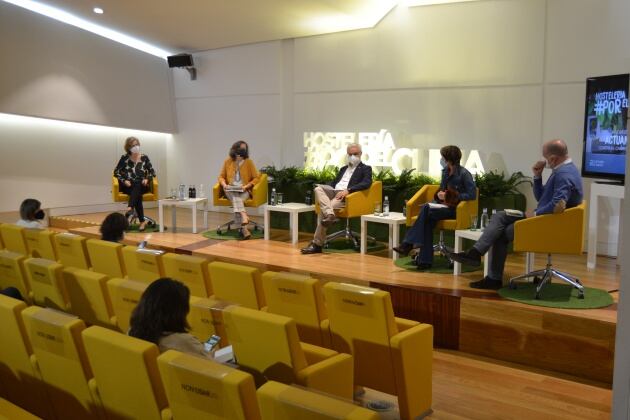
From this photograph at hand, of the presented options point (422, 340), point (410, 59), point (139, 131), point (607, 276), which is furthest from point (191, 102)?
point (422, 340)

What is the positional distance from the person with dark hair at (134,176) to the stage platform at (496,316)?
9.17 ft

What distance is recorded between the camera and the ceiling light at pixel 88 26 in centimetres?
995

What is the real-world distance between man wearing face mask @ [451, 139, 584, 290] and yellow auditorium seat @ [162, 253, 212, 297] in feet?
7.94

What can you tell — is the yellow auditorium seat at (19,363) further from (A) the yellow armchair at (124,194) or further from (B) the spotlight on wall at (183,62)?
(B) the spotlight on wall at (183,62)

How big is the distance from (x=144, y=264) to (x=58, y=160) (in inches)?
283

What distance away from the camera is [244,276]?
385 cm

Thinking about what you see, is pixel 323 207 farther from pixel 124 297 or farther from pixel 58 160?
pixel 58 160

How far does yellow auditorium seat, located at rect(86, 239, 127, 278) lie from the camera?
4.78 metres

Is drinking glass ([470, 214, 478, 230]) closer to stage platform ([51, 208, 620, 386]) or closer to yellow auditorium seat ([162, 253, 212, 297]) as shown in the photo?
stage platform ([51, 208, 620, 386])

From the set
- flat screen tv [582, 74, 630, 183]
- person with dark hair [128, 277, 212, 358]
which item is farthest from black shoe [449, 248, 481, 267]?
person with dark hair [128, 277, 212, 358]

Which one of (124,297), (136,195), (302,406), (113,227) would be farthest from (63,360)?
(136,195)

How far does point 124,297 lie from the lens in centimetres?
346

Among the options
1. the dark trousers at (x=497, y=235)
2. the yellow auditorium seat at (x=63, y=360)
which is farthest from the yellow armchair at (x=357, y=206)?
the yellow auditorium seat at (x=63, y=360)

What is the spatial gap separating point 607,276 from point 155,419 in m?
5.02
